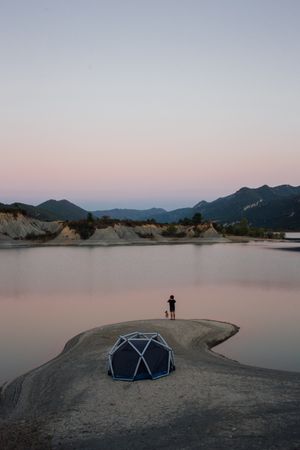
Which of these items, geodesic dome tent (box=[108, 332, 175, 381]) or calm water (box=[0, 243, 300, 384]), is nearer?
geodesic dome tent (box=[108, 332, 175, 381])

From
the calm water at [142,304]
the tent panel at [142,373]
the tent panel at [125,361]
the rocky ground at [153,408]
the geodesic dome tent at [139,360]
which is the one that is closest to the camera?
the rocky ground at [153,408]

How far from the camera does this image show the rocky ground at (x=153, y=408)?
14688 millimetres

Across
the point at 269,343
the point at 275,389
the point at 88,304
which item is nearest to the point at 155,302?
the point at 88,304

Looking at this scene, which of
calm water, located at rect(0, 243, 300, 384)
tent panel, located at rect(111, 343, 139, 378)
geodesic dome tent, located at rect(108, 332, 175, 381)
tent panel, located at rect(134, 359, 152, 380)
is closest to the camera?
tent panel, located at rect(134, 359, 152, 380)

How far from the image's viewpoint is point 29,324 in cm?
3903

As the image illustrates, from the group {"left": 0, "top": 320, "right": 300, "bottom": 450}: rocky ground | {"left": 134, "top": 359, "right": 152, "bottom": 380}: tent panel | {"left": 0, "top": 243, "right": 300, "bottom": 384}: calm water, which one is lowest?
{"left": 0, "top": 243, "right": 300, "bottom": 384}: calm water

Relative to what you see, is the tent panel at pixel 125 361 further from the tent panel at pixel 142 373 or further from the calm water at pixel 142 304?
the calm water at pixel 142 304

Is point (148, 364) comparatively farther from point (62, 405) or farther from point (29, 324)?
point (29, 324)

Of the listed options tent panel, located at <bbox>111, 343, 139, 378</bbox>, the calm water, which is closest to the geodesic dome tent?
tent panel, located at <bbox>111, 343, 139, 378</bbox>

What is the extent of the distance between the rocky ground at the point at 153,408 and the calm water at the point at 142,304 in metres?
3.82

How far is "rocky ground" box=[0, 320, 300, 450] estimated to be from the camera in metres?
14.7

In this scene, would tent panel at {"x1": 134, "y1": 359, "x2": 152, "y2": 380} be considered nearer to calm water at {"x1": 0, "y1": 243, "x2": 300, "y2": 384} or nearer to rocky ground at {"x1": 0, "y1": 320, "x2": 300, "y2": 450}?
rocky ground at {"x1": 0, "y1": 320, "x2": 300, "y2": 450}

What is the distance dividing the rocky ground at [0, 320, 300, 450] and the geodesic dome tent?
377 millimetres

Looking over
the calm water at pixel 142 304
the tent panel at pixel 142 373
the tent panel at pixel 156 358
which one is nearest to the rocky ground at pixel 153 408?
the tent panel at pixel 142 373
